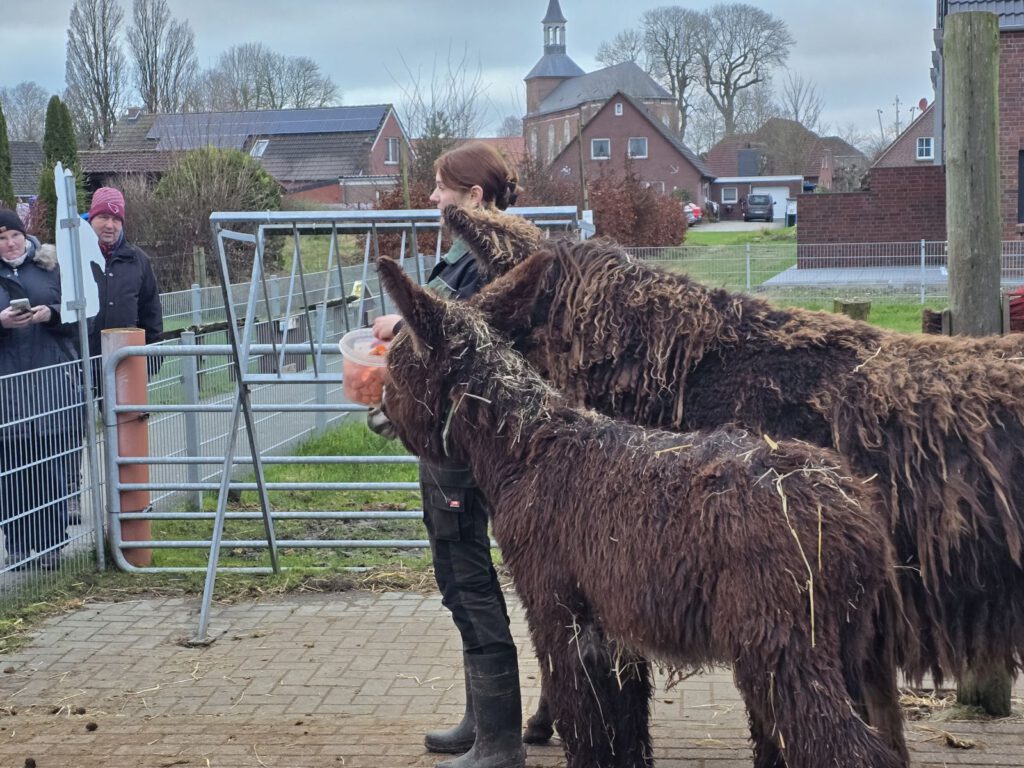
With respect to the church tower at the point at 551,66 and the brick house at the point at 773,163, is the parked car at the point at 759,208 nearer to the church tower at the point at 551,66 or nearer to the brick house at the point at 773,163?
the brick house at the point at 773,163

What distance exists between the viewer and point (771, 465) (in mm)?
2898

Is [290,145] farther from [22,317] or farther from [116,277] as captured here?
[22,317]

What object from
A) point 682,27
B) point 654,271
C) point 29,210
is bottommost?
point 654,271

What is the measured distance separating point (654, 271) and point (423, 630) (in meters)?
3.23

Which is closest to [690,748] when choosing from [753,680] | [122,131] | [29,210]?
[753,680]

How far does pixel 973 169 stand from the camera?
487 cm

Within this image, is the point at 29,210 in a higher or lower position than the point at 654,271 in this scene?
higher

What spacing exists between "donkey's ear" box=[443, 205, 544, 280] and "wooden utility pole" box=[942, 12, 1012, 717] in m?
2.08

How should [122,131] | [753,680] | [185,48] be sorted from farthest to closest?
[185,48] → [122,131] → [753,680]

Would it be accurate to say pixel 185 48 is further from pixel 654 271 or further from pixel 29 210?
pixel 654 271

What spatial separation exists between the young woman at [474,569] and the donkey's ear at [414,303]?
2.45ft

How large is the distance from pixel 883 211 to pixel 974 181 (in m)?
27.2

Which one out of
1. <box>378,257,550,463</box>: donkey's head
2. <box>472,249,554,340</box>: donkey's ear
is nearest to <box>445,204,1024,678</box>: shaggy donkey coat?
<box>472,249,554,340</box>: donkey's ear

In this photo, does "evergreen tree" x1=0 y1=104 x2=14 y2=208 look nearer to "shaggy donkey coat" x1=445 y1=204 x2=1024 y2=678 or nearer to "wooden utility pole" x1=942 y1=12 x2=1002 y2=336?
"wooden utility pole" x1=942 y1=12 x2=1002 y2=336
